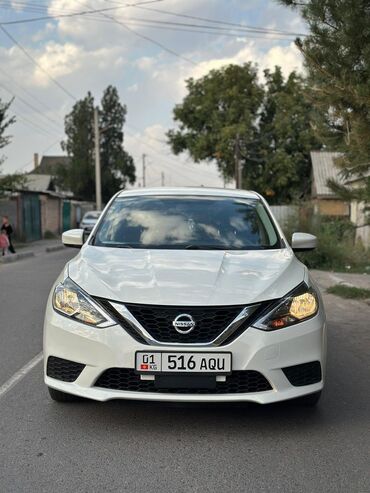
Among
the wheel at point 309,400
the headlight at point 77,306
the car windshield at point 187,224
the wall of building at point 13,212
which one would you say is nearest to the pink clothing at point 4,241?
the wall of building at point 13,212

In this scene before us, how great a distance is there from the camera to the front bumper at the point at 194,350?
367 cm

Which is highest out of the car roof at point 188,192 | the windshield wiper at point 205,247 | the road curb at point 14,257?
the car roof at point 188,192

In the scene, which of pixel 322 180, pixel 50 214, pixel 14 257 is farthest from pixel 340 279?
pixel 50 214

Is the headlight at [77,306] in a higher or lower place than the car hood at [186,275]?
lower

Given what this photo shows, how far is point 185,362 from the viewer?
11.9 feet

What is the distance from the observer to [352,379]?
5297 mm

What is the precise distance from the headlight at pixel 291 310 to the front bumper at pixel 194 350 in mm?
43

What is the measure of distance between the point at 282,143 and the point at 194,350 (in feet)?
136

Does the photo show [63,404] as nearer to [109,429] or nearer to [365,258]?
[109,429]

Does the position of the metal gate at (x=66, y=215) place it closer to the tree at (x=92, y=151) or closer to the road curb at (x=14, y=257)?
the tree at (x=92, y=151)

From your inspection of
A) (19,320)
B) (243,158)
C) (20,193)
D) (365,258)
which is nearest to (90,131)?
(243,158)

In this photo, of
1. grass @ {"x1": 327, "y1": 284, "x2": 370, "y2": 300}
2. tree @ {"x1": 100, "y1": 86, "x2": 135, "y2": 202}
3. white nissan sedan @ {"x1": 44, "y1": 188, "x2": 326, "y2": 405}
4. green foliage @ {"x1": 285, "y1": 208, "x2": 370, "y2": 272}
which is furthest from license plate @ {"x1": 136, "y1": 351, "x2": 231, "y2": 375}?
tree @ {"x1": 100, "y1": 86, "x2": 135, "y2": 202}

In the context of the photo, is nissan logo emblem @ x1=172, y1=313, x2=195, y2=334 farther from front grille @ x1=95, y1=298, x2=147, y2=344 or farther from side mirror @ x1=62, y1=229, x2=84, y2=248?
side mirror @ x1=62, y1=229, x2=84, y2=248

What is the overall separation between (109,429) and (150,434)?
0.95 ft
